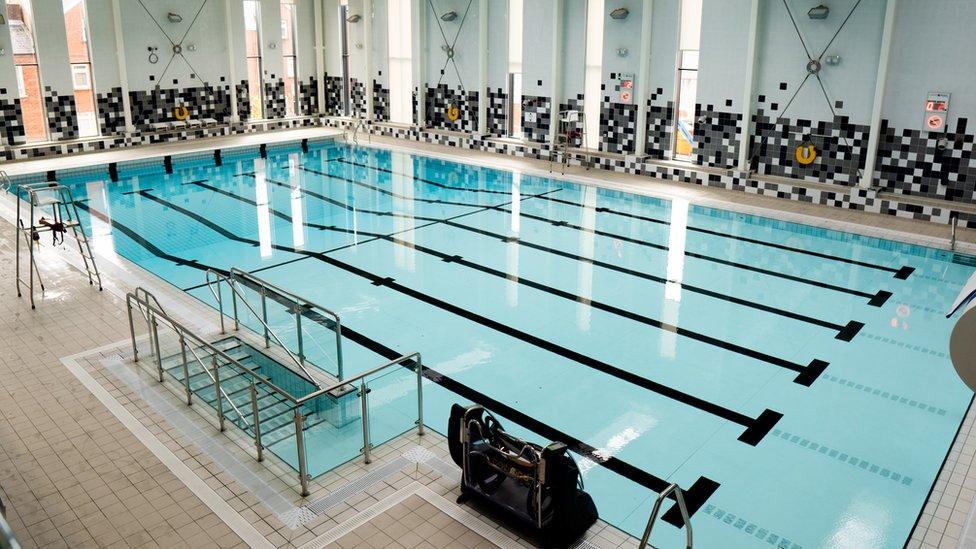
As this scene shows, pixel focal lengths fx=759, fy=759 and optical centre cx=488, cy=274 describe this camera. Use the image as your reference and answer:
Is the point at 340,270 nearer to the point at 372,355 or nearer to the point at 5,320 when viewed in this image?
the point at 372,355

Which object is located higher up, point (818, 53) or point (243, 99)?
point (818, 53)

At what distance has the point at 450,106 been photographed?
54.5 ft

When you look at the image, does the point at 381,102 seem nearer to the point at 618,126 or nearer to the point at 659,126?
the point at 618,126

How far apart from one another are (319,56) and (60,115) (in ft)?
20.8

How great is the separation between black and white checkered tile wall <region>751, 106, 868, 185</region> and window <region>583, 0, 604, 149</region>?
10.4 ft

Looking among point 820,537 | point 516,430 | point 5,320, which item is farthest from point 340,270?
point 820,537

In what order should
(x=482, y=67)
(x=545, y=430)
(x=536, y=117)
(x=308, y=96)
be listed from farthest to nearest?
(x=308, y=96) → (x=482, y=67) → (x=536, y=117) → (x=545, y=430)

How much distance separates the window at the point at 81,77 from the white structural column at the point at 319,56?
5479 millimetres

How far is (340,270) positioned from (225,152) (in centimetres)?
790

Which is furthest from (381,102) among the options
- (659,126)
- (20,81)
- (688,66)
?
(688,66)

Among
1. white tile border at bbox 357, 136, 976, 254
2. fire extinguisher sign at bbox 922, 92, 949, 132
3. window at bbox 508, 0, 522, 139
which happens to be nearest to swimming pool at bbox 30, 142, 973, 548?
white tile border at bbox 357, 136, 976, 254

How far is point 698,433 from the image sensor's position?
18.3ft

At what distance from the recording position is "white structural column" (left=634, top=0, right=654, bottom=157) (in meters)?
12.8

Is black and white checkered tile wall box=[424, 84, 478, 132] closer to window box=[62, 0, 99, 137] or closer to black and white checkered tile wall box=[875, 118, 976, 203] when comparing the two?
window box=[62, 0, 99, 137]
